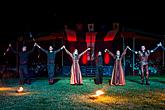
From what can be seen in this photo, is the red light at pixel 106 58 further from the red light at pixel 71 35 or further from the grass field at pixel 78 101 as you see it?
the grass field at pixel 78 101

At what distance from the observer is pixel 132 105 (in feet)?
42.8

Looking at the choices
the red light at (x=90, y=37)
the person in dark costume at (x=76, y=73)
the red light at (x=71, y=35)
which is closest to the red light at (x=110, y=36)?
the red light at (x=90, y=37)

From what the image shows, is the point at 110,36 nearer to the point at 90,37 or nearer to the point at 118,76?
the point at 90,37

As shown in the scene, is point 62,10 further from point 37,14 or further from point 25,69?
point 25,69

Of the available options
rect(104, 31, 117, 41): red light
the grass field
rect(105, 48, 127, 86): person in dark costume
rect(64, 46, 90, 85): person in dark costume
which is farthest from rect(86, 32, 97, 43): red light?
the grass field

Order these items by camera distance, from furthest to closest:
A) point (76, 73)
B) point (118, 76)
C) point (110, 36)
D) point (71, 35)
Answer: point (71, 35), point (110, 36), point (76, 73), point (118, 76)

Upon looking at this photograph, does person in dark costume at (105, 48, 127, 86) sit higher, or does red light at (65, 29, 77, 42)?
red light at (65, 29, 77, 42)

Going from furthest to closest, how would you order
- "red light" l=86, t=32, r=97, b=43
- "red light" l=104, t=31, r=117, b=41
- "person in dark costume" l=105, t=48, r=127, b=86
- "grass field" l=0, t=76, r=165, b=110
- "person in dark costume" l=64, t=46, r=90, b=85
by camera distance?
1. "red light" l=86, t=32, r=97, b=43
2. "red light" l=104, t=31, r=117, b=41
3. "person in dark costume" l=64, t=46, r=90, b=85
4. "person in dark costume" l=105, t=48, r=127, b=86
5. "grass field" l=0, t=76, r=165, b=110

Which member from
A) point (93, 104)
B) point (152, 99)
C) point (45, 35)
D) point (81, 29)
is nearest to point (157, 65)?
point (81, 29)

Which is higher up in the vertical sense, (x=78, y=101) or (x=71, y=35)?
(x=71, y=35)

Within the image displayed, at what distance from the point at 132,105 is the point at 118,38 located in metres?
17.5

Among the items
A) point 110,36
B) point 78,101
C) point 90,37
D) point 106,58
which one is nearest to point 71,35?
point 90,37

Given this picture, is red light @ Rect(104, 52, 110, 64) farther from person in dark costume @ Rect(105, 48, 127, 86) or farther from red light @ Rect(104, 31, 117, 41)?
person in dark costume @ Rect(105, 48, 127, 86)

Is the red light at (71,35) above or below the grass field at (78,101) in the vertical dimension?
above
